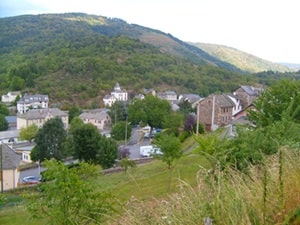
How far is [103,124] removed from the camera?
50062mm

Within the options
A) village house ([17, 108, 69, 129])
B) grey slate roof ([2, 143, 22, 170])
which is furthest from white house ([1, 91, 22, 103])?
grey slate roof ([2, 143, 22, 170])

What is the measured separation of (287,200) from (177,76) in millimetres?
74251

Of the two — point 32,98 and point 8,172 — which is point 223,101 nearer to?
point 8,172

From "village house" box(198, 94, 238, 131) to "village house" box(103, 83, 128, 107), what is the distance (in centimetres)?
3114

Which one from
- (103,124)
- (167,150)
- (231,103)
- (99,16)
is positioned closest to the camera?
(167,150)

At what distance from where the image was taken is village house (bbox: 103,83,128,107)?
6334 cm

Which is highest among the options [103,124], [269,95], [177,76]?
[269,95]

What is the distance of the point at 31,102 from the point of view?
59.4 metres

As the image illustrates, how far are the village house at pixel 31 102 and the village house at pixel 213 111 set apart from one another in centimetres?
3365

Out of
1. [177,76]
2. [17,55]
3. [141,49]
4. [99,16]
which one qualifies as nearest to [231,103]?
[177,76]

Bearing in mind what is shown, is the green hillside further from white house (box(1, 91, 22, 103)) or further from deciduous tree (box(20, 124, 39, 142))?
deciduous tree (box(20, 124, 39, 142))

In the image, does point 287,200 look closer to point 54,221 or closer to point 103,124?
point 54,221

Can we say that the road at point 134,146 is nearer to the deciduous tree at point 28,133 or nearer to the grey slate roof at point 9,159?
the grey slate roof at point 9,159

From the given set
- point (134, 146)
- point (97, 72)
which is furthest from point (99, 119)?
point (97, 72)
